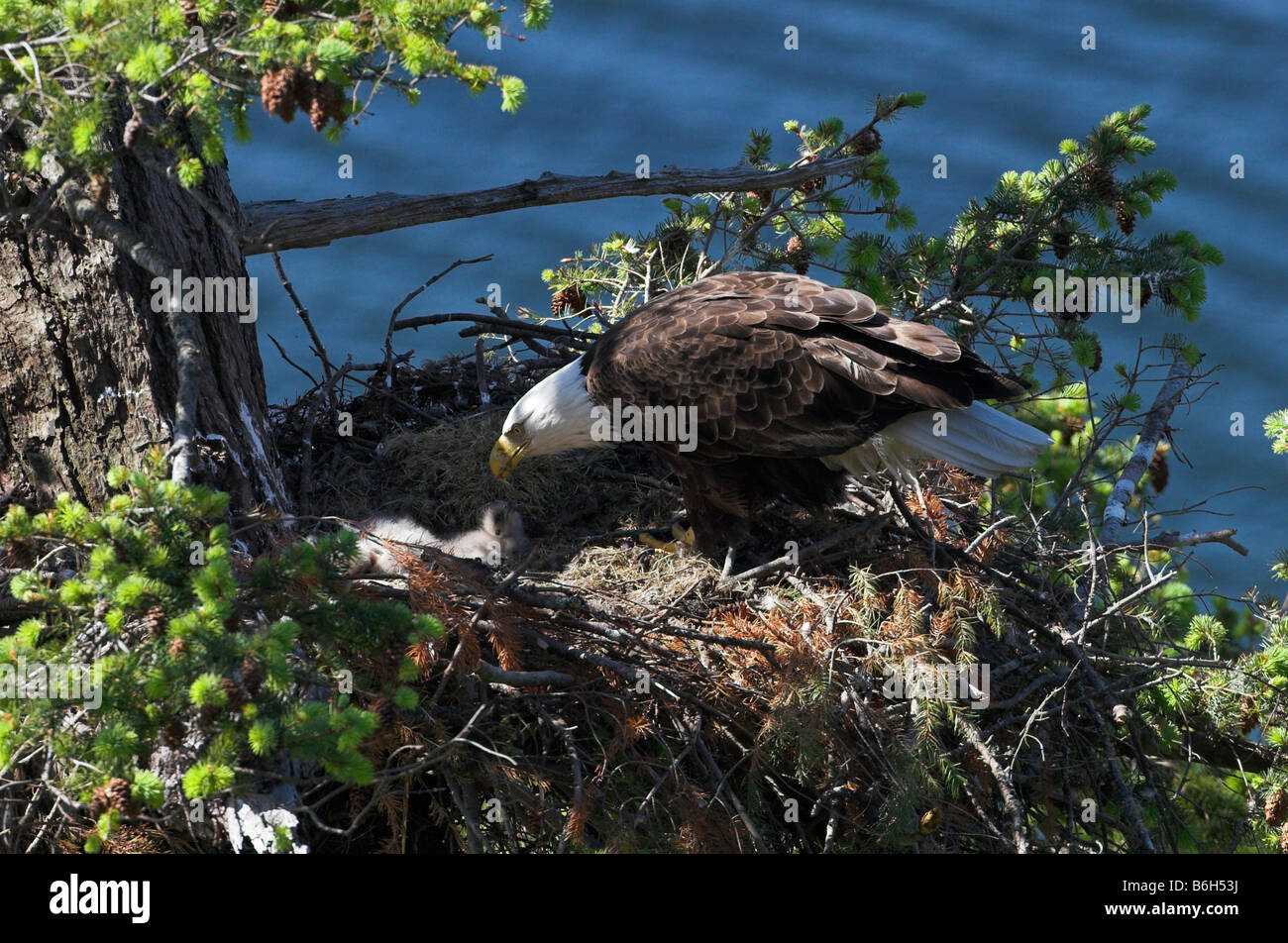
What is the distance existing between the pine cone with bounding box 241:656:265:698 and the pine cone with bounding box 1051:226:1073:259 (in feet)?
13.0

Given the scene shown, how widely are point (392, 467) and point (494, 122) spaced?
7868 millimetres

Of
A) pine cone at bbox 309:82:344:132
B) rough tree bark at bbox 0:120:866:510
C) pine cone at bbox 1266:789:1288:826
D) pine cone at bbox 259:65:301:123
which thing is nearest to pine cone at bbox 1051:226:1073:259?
pine cone at bbox 1266:789:1288:826

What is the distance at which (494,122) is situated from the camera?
12.9 metres

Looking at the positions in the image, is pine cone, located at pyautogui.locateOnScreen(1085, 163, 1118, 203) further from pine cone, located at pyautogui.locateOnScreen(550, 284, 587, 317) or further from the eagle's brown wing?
pine cone, located at pyautogui.locateOnScreen(550, 284, 587, 317)

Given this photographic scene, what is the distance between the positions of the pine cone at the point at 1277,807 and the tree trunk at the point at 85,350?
3.52m

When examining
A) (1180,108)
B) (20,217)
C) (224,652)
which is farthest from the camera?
(1180,108)

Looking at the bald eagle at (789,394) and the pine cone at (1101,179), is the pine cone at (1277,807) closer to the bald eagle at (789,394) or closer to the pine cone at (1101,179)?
the bald eagle at (789,394)

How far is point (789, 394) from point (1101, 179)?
1.62 meters

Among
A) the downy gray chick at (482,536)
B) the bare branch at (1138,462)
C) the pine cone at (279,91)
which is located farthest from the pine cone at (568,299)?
the pine cone at (279,91)

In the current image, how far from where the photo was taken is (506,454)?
5.50m

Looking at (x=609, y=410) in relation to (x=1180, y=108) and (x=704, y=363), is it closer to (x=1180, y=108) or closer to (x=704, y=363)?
(x=704, y=363)

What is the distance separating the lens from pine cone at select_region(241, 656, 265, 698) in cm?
277

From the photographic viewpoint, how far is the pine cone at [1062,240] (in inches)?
220

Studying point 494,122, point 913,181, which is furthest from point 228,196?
point 913,181
